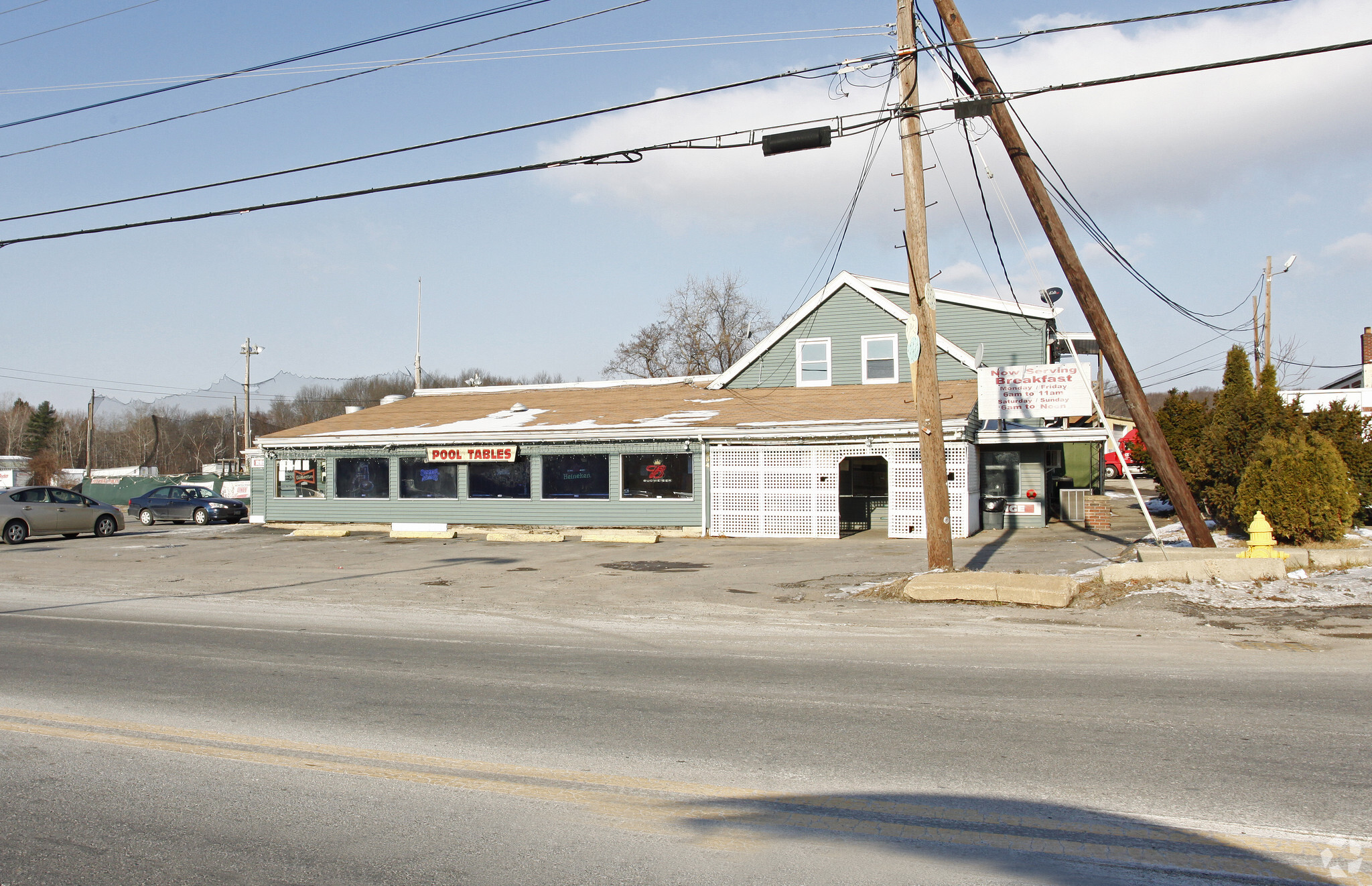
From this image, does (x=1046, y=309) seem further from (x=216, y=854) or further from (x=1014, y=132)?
(x=216, y=854)

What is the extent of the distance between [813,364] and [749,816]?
952 inches

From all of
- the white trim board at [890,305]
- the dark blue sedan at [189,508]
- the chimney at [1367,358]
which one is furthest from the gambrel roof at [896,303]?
the chimney at [1367,358]

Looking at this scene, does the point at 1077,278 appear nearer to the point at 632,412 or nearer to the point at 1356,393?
the point at 632,412

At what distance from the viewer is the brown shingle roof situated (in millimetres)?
24156

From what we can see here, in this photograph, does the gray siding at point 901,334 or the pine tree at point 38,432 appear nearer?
the gray siding at point 901,334

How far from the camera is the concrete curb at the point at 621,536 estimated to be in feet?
77.3

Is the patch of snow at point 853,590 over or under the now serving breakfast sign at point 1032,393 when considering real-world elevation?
under

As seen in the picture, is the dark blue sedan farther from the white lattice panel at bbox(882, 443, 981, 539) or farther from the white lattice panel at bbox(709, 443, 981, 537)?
the white lattice panel at bbox(882, 443, 981, 539)

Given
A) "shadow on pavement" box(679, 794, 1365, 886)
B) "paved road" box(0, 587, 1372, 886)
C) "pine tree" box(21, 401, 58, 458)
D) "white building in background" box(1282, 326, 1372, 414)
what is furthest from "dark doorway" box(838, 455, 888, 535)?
"pine tree" box(21, 401, 58, 458)

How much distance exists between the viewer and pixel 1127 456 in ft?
126

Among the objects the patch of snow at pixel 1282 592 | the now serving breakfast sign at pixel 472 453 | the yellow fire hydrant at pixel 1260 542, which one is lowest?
the patch of snow at pixel 1282 592

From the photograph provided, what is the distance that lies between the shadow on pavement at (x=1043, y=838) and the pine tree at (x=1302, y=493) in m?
12.8

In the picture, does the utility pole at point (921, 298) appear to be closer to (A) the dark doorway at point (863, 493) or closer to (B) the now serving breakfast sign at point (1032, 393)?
(B) the now serving breakfast sign at point (1032, 393)

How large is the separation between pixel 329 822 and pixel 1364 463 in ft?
Answer: 75.4
